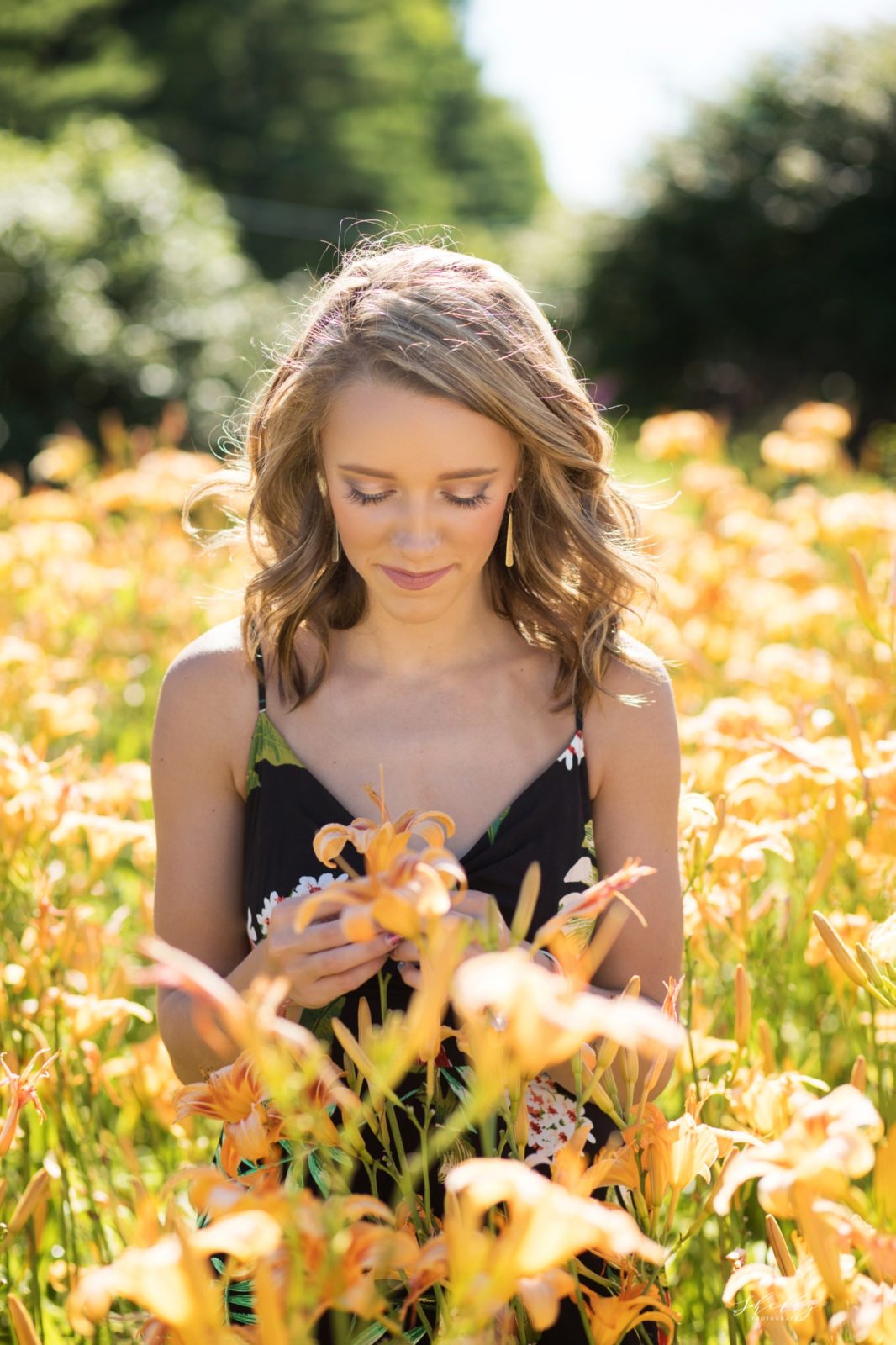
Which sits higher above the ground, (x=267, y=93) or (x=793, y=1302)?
(x=267, y=93)

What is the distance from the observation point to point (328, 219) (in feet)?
85.9

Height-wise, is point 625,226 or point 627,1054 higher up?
point 625,226

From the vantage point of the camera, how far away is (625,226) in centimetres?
1525

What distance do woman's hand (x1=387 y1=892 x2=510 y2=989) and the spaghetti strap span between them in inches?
21.1

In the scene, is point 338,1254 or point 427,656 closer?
point 338,1254

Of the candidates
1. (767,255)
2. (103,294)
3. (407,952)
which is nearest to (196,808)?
(407,952)

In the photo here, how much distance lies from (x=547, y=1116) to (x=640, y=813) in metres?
0.35

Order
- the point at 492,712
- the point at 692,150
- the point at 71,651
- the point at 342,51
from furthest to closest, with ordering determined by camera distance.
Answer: the point at 342,51, the point at 692,150, the point at 71,651, the point at 492,712

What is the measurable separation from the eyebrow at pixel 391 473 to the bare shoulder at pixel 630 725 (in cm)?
34

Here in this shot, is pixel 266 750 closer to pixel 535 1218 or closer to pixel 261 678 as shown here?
pixel 261 678

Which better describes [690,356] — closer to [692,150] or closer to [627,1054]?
[692,150]

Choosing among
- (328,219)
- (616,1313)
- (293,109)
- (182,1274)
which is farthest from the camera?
(328,219)

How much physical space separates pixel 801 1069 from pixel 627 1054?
1.06 m

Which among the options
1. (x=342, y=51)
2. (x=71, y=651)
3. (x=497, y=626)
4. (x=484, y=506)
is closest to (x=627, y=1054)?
(x=484, y=506)
